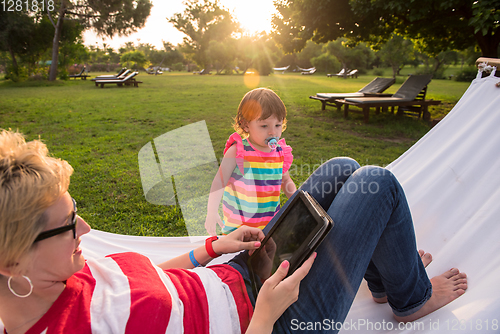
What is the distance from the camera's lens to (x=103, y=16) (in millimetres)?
20531

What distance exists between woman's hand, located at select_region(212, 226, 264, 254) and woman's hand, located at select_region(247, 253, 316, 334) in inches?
13.3

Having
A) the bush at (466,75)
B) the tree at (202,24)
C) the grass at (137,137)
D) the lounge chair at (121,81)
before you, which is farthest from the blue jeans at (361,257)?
the tree at (202,24)

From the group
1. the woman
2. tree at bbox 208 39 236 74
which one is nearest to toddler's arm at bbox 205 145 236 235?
the woman

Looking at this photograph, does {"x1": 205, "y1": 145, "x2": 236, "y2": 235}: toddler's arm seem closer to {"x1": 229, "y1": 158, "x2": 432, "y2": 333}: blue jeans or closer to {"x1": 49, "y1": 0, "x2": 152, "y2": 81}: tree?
{"x1": 229, "y1": 158, "x2": 432, "y2": 333}: blue jeans

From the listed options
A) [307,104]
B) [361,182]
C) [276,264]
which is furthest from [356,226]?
[307,104]

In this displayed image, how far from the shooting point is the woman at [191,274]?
74 centimetres

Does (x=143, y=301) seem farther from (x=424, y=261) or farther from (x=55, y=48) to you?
(x=55, y=48)

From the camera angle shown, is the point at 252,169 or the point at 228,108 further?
the point at 228,108

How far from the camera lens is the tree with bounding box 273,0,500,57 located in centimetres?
689

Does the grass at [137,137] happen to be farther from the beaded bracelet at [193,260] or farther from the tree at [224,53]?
the tree at [224,53]

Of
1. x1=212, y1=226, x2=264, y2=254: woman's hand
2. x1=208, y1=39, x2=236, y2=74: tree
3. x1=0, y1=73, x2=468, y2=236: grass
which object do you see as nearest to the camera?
x1=212, y1=226, x2=264, y2=254: woman's hand

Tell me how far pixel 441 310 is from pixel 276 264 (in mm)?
737

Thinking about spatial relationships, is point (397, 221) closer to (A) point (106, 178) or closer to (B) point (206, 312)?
(B) point (206, 312)

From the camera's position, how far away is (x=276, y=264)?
1165 mm
